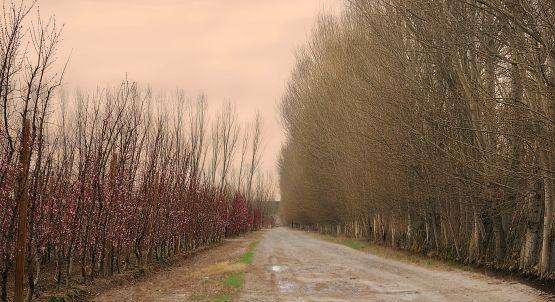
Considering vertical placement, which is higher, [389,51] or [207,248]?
[389,51]

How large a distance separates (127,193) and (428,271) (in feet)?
29.1

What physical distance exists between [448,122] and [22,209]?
35.0ft

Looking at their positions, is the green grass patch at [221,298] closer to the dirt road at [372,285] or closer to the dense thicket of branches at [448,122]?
the dirt road at [372,285]

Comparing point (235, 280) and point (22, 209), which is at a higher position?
point (22, 209)

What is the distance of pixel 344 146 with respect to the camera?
2612 centimetres

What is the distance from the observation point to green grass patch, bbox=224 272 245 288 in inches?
437

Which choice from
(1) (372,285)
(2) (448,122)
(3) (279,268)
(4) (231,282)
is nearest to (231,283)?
(4) (231,282)

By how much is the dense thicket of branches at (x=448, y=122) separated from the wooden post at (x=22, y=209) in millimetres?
7941

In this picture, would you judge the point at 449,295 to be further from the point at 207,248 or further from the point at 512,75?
the point at 207,248

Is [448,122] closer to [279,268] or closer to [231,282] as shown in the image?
[279,268]

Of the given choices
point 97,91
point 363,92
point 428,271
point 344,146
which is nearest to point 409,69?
point 363,92

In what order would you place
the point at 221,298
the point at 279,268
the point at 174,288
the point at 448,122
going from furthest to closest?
the point at 279,268
the point at 448,122
the point at 174,288
the point at 221,298

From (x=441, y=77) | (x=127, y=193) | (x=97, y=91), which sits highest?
(x=441, y=77)

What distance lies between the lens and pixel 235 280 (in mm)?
11906
